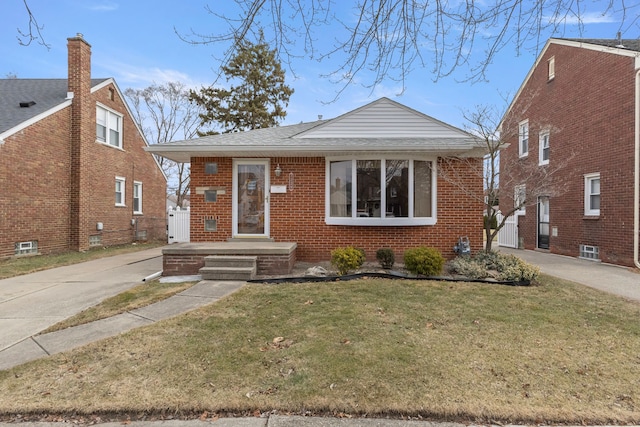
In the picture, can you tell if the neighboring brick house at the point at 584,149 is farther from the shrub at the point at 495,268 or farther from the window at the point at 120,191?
the window at the point at 120,191

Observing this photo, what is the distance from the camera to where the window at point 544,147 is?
43.2 feet

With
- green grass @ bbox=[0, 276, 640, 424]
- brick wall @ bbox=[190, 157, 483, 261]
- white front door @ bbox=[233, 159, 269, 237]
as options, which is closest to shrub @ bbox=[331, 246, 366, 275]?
brick wall @ bbox=[190, 157, 483, 261]

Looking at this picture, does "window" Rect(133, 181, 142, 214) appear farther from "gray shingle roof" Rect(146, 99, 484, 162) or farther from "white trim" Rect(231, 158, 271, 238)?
"white trim" Rect(231, 158, 271, 238)

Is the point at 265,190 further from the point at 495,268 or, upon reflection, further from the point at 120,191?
the point at 120,191

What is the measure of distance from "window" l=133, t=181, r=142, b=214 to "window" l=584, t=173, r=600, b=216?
1912 centimetres

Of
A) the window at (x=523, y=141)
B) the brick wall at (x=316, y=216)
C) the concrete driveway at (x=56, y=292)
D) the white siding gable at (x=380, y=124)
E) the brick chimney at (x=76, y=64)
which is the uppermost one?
the brick chimney at (x=76, y=64)

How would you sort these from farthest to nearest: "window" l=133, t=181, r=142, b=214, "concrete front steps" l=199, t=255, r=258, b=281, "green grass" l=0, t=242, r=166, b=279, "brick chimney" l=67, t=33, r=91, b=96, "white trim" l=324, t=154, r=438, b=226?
"window" l=133, t=181, r=142, b=214 < "brick chimney" l=67, t=33, r=91, b=96 < "white trim" l=324, t=154, r=438, b=226 < "green grass" l=0, t=242, r=166, b=279 < "concrete front steps" l=199, t=255, r=258, b=281

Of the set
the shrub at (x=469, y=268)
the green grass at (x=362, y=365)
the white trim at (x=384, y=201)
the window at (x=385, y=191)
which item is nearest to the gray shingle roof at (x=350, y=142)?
the white trim at (x=384, y=201)

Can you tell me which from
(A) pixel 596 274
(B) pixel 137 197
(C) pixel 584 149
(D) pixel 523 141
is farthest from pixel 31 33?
(D) pixel 523 141

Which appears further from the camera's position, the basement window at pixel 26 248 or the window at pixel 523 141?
the window at pixel 523 141

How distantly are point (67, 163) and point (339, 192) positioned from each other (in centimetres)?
1071

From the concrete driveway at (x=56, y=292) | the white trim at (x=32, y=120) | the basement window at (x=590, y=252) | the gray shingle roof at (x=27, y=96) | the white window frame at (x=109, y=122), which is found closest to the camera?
the concrete driveway at (x=56, y=292)

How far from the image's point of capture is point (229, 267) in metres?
6.93

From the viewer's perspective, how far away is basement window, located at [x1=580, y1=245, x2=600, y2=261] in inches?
416
